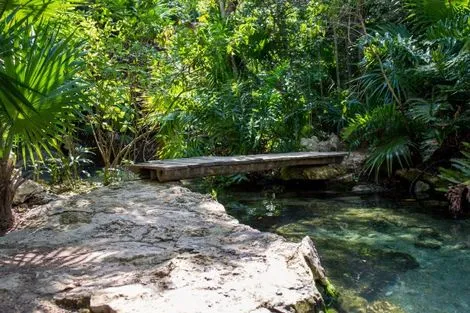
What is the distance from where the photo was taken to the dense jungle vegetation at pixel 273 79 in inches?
226

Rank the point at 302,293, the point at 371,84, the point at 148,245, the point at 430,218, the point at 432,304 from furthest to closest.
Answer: the point at 371,84 < the point at 430,218 < the point at 432,304 < the point at 148,245 < the point at 302,293

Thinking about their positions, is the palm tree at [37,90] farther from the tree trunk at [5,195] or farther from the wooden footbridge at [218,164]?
the wooden footbridge at [218,164]

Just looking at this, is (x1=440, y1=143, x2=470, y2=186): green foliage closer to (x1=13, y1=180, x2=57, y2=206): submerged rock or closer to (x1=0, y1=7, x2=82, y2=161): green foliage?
(x1=0, y1=7, x2=82, y2=161): green foliage

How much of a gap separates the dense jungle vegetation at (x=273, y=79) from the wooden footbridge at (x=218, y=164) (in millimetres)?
664

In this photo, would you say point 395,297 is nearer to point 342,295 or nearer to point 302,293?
point 342,295

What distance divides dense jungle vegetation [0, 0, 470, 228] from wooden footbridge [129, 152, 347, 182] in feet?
2.18

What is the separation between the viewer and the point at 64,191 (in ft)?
18.2

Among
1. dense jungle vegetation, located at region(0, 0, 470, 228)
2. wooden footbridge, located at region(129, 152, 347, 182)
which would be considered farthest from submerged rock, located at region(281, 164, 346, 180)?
dense jungle vegetation, located at region(0, 0, 470, 228)

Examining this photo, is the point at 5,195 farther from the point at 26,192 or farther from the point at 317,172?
the point at 317,172

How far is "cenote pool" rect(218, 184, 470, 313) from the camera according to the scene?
9.46 feet

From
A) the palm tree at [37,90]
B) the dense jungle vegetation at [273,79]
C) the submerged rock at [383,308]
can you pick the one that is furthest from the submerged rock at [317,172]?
the palm tree at [37,90]

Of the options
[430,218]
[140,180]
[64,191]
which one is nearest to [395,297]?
[430,218]

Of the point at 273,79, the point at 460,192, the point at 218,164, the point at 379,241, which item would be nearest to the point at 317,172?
the point at 218,164

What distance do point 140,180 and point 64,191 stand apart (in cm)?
105
